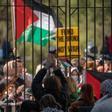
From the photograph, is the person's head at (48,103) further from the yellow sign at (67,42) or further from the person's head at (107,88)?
the yellow sign at (67,42)

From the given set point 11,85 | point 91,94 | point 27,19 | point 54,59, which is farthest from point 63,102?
point 27,19

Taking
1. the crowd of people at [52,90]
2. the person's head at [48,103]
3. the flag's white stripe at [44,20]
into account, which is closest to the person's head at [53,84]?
the crowd of people at [52,90]

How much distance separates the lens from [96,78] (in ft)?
49.3

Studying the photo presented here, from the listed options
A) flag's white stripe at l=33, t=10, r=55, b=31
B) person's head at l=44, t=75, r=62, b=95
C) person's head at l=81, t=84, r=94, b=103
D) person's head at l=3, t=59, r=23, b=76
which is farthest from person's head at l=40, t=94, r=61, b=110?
flag's white stripe at l=33, t=10, r=55, b=31

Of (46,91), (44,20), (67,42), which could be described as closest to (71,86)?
(46,91)

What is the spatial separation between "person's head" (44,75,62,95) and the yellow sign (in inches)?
96.0

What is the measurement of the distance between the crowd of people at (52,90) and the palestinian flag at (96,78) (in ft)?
0.49

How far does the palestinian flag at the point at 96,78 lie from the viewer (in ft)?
49.0

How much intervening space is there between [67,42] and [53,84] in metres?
2.75

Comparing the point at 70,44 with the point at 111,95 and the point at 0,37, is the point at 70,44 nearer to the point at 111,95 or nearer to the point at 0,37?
the point at 111,95

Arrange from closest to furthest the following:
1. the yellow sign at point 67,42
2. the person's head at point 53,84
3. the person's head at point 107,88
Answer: the person's head at point 107,88 → the person's head at point 53,84 → the yellow sign at point 67,42

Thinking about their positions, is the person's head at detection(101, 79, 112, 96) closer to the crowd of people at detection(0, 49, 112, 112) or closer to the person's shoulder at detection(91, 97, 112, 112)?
the crowd of people at detection(0, 49, 112, 112)

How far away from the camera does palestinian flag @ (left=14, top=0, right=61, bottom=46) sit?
1642cm

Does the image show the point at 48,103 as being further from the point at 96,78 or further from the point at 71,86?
the point at 96,78
